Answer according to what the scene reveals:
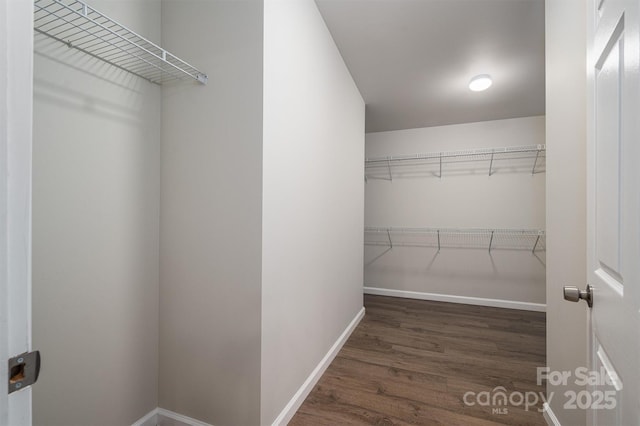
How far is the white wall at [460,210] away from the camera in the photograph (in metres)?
3.31

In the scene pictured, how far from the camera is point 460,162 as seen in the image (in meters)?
3.55

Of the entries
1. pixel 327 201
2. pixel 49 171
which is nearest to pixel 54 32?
pixel 49 171

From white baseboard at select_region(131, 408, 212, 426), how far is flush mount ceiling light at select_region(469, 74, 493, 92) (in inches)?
127

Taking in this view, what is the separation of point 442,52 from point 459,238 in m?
2.29

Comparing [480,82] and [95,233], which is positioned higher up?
[480,82]

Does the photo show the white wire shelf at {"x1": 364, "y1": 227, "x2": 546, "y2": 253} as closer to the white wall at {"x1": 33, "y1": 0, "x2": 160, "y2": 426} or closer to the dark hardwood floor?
the dark hardwood floor

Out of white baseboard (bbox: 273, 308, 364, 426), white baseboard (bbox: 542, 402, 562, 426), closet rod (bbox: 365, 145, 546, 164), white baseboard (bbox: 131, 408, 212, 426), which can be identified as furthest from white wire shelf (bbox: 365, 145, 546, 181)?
white baseboard (bbox: 131, 408, 212, 426)

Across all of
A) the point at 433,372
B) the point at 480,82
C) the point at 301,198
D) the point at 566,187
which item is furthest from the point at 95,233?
the point at 480,82

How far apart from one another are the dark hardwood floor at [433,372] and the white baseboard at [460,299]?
14cm

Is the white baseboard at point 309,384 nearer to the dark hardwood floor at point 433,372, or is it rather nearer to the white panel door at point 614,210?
the dark hardwood floor at point 433,372

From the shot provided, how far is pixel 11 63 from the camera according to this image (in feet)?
1.49

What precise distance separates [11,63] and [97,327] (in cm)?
118

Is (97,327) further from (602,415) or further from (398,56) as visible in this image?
(398,56)

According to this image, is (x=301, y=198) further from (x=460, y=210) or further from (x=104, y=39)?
(x=460, y=210)
